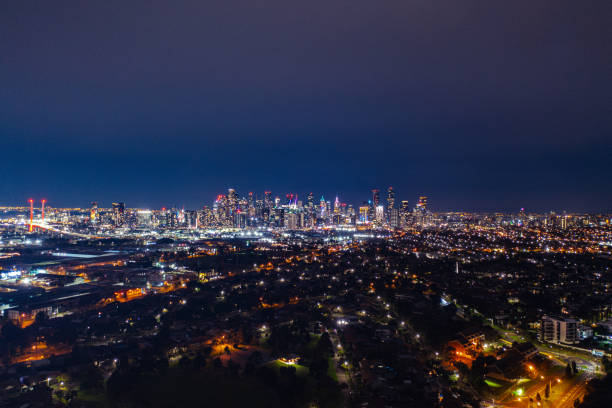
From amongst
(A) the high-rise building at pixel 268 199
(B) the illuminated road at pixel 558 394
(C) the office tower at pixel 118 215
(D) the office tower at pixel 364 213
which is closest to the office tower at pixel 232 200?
(A) the high-rise building at pixel 268 199

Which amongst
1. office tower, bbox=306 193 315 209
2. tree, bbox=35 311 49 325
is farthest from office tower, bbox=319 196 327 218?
tree, bbox=35 311 49 325

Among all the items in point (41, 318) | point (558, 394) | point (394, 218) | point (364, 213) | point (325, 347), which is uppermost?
point (364, 213)

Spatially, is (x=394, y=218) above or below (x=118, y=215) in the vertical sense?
below

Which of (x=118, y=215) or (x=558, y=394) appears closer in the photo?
(x=558, y=394)

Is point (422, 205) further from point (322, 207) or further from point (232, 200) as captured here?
point (232, 200)

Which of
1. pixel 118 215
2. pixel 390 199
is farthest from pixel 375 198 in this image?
pixel 118 215

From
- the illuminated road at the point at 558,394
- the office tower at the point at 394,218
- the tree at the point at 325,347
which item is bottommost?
the illuminated road at the point at 558,394

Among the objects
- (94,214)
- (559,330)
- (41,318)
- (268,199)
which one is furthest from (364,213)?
(41,318)

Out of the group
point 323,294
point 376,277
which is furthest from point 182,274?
point 376,277

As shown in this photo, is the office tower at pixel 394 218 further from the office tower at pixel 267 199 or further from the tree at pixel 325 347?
the tree at pixel 325 347

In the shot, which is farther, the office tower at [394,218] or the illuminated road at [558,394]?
the office tower at [394,218]

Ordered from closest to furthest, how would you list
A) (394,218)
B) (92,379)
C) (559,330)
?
(92,379) → (559,330) → (394,218)

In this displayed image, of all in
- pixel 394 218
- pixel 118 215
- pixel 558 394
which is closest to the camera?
pixel 558 394
